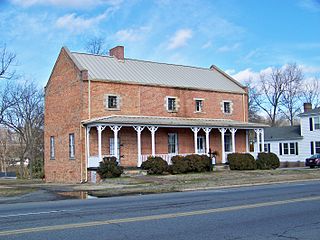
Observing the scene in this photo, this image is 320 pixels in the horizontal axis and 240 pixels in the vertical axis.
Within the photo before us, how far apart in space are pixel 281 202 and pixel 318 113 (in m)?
37.5

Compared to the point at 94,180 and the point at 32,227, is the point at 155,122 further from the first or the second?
the point at 32,227

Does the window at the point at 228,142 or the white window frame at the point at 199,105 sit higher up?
the white window frame at the point at 199,105

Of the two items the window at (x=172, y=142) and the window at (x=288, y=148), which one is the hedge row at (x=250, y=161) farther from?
the window at (x=288, y=148)

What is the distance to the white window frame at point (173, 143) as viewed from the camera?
34938 millimetres

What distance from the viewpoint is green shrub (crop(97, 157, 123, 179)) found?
1096 inches

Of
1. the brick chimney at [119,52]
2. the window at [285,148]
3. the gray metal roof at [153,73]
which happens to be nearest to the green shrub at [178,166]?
the gray metal roof at [153,73]

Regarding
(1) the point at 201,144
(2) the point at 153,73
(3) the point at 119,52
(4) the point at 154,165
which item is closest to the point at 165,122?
(4) the point at 154,165

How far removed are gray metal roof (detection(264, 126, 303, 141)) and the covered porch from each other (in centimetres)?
1408

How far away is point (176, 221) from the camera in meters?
9.83

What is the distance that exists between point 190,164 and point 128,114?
19.7 ft

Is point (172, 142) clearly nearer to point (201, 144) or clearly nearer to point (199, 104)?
point (201, 144)

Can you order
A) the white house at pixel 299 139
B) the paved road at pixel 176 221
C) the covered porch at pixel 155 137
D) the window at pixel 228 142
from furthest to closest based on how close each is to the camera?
the white house at pixel 299 139 < the window at pixel 228 142 < the covered porch at pixel 155 137 < the paved road at pixel 176 221

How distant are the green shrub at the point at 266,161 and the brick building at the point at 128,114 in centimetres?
262

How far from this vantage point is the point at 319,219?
9.91 m
